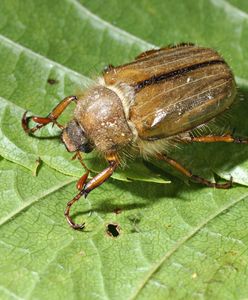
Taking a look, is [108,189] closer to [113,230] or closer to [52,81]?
[113,230]

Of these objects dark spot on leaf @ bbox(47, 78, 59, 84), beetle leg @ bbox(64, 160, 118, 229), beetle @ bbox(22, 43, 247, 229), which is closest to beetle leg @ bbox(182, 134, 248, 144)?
beetle @ bbox(22, 43, 247, 229)

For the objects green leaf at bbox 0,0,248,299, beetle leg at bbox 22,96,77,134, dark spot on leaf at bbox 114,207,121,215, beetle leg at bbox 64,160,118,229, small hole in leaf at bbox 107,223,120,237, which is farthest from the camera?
beetle leg at bbox 22,96,77,134

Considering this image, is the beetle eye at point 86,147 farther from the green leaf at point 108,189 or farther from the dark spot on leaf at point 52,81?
the dark spot on leaf at point 52,81

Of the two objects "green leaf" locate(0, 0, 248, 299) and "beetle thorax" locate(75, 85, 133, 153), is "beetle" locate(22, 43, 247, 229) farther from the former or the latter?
"green leaf" locate(0, 0, 248, 299)

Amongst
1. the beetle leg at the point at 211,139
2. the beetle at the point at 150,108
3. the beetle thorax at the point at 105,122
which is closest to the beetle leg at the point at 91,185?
the beetle at the point at 150,108

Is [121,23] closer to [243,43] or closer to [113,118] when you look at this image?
[243,43]
